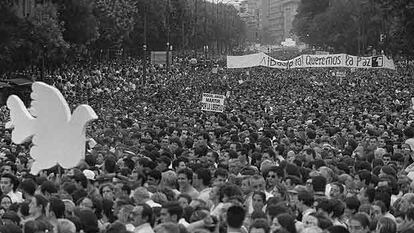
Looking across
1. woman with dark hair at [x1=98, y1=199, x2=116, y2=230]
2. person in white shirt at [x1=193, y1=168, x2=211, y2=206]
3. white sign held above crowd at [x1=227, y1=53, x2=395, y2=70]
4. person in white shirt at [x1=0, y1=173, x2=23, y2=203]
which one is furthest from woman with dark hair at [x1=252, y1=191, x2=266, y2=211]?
white sign held above crowd at [x1=227, y1=53, x2=395, y2=70]

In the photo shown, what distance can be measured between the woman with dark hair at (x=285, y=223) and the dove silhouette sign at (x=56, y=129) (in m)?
3.68

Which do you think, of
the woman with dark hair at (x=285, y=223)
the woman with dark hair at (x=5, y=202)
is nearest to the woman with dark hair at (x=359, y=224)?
the woman with dark hair at (x=285, y=223)

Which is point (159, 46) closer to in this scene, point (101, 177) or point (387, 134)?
point (387, 134)

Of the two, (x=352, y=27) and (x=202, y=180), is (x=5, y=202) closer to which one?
(x=202, y=180)

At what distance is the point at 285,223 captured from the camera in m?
8.26

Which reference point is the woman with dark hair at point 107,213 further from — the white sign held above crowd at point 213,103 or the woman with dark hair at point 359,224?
the white sign held above crowd at point 213,103

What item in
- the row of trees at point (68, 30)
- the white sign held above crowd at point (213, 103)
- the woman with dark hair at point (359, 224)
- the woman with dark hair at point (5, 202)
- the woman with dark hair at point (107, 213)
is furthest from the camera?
the row of trees at point (68, 30)

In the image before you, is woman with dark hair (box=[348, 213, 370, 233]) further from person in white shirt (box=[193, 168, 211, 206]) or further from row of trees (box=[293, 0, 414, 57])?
row of trees (box=[293, 0, 414, 57])

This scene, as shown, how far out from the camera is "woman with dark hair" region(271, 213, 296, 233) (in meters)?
8.24

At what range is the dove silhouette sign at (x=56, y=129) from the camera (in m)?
11.5

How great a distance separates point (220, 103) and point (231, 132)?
6143mm

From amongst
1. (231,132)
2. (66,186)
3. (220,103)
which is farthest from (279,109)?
(66,186)

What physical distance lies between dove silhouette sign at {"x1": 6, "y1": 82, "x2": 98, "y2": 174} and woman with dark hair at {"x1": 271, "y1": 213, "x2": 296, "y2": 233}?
368 cm

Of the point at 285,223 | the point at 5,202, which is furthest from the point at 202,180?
the point at 285,223
